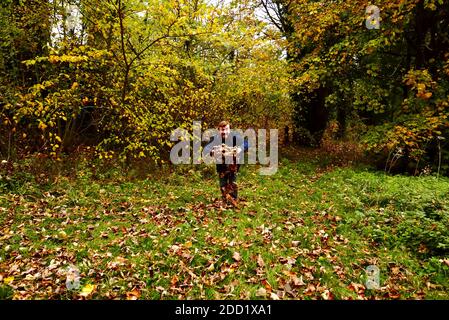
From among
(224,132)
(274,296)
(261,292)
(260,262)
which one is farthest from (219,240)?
(224,132)

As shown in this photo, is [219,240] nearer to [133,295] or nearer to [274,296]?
[274,296]

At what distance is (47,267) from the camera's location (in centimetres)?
537

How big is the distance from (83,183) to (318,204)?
22.5ft

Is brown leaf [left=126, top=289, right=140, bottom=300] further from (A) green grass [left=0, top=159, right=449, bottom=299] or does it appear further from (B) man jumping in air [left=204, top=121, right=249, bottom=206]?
(B) man jumping in air [left=204, top=121, right=249, bottom=206]

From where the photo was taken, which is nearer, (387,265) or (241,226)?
(387,265)

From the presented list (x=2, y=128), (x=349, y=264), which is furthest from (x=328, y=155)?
(x=2, y=128)

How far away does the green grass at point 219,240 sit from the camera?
491 cm

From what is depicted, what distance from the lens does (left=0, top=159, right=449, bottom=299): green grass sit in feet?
16.1

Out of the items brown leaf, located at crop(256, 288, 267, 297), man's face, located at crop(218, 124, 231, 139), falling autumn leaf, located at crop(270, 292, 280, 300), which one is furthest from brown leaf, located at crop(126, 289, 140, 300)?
man's face, located at crop(218, 124, 231, 139)

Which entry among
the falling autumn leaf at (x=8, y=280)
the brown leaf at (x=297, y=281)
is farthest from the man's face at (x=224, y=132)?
the falling autumn leaf at (x=8, y=280)

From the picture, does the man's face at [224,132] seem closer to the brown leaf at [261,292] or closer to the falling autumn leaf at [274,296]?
the brown leaf at [261,292]

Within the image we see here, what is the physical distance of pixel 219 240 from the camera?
6.47 meters

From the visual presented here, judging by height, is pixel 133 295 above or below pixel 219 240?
below

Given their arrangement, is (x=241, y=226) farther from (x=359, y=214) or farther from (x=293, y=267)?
(x=359, y=214)
